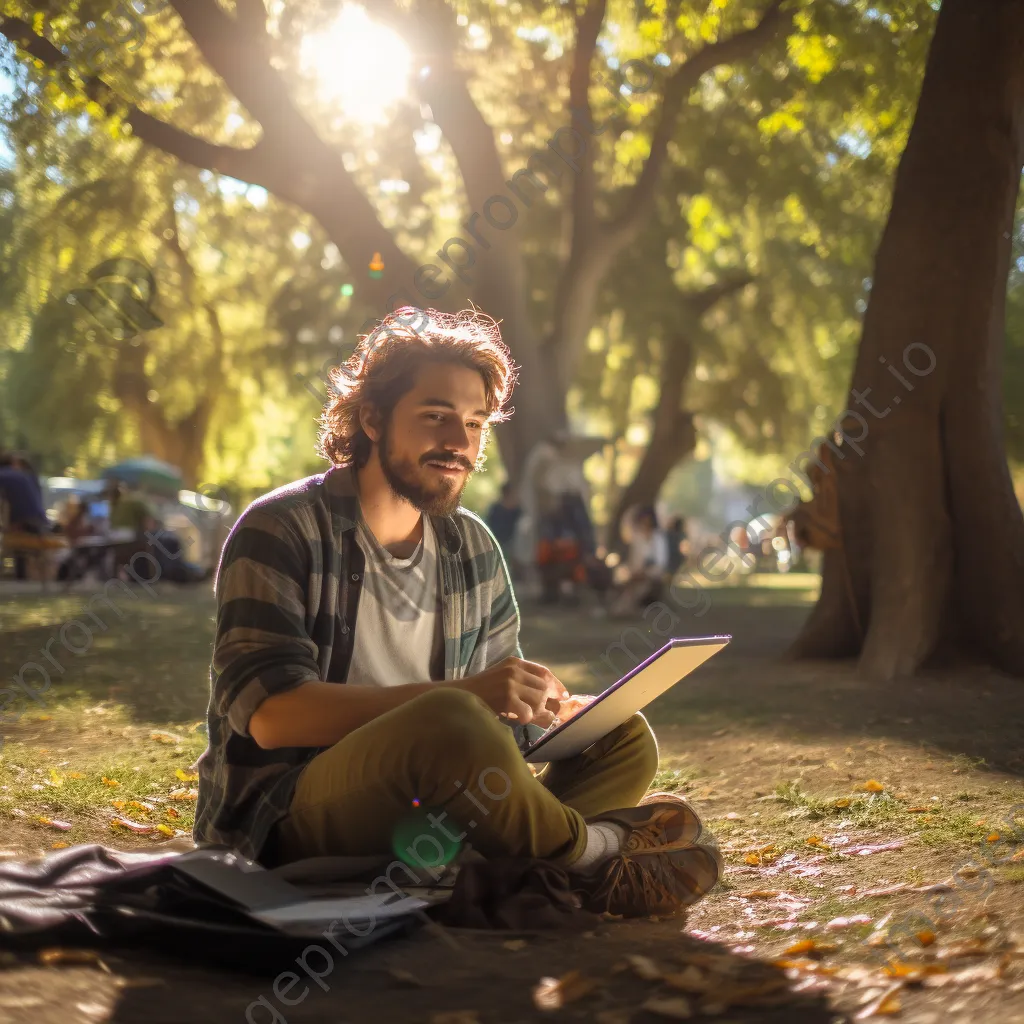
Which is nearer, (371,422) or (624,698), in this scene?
(624,698)

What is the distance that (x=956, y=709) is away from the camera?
7488mm

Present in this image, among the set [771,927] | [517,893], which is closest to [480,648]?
[517,893]

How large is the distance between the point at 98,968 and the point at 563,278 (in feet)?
56.3

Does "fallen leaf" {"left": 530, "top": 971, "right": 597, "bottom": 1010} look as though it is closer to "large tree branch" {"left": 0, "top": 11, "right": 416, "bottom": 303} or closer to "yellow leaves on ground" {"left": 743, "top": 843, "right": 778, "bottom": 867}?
"yellow leaves on ground" {"left": 743, "top": 843, "right": 778, "bottom": 867}

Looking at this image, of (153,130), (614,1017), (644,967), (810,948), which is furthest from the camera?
(153,130)

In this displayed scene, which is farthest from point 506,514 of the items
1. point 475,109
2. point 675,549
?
point 475,109

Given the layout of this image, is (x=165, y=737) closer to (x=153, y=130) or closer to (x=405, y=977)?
(x=405, y=977)

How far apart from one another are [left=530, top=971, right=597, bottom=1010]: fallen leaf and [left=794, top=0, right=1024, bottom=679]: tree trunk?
595 cm

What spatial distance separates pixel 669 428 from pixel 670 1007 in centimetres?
2479

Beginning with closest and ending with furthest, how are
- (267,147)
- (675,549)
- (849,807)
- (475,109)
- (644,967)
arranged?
(644,967), (849,807), (267,147), (475,109), (675,549)

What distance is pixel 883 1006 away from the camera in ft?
9.45

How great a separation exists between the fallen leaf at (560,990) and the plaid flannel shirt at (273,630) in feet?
3.15

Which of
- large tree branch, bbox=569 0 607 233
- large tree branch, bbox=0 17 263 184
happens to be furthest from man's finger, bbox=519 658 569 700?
large tree branch, bbox=569 0 607 233

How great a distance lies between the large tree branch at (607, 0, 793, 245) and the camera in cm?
1543
